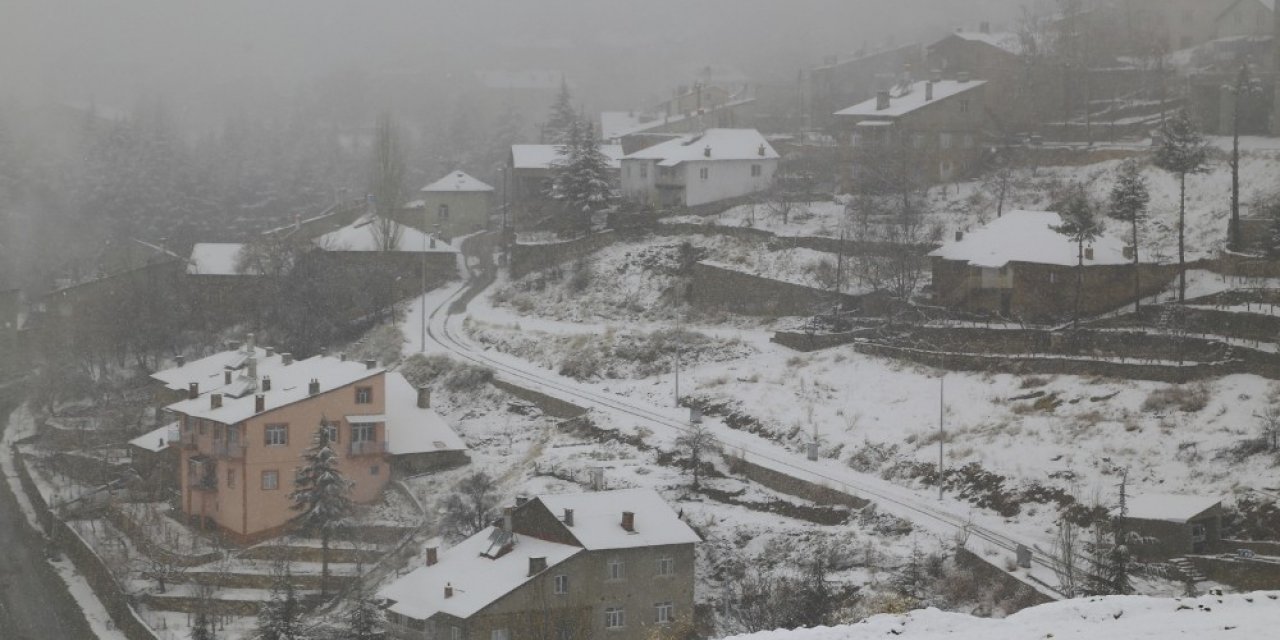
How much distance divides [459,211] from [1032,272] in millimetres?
33717

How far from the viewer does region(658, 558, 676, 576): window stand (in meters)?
37.2

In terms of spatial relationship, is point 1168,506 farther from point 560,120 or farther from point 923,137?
point 560,120

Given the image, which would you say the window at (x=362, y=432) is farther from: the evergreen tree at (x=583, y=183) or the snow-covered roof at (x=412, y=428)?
the evergreen tree at (x=583, y=183)

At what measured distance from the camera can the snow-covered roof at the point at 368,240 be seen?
68500mm

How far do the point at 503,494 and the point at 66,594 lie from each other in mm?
12215

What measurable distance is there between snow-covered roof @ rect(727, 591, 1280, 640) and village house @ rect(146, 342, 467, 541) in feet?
96.4

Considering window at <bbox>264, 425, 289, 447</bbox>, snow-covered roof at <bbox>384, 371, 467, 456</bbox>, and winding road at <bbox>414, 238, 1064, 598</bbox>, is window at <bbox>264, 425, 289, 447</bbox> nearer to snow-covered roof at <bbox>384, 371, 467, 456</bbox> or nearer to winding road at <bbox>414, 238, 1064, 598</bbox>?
snow-covered roof at <bbox>384, 371, 467, 456</bbox>

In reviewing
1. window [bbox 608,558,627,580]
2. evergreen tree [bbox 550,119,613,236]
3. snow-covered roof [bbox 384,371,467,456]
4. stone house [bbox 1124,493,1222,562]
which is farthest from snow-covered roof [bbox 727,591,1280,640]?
evergreen tree [bbox 550,119,613,236]

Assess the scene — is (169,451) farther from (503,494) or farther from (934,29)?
(934,29)

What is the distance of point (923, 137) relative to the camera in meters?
63.8

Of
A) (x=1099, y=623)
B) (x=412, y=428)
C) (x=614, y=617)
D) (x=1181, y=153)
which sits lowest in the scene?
(x=614, y=617)

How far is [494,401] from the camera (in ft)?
174

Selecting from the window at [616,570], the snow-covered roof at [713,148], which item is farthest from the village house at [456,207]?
the window at [616,570]

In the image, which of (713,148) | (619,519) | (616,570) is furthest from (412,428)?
(713,148)
